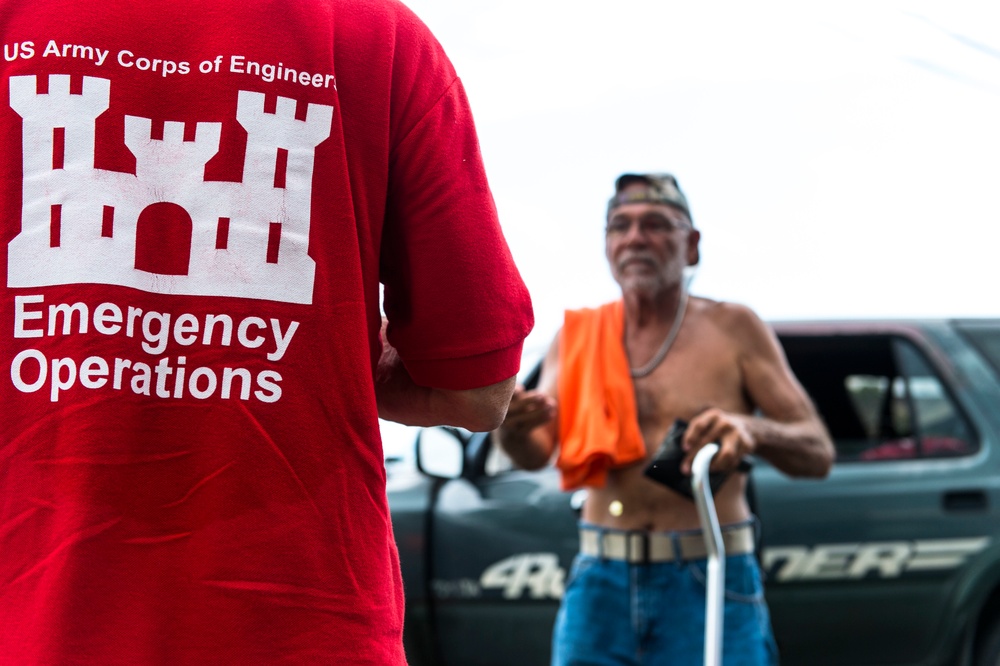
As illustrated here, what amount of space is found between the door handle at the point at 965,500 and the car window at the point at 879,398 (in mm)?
243

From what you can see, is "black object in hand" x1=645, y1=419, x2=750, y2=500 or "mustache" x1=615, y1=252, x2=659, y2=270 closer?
"black object in hand" x1=645, y1=419, x2=750, y2=500

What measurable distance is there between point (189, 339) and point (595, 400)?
2.35 m

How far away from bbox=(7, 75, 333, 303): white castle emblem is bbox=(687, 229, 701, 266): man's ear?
8.56 feet

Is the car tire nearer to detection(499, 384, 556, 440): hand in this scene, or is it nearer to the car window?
the car window

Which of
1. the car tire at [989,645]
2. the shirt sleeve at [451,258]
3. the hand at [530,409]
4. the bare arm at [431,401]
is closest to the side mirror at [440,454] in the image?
the hand at [530,409]

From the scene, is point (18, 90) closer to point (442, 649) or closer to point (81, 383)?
point (81, 383)

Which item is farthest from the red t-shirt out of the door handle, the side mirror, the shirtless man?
the door handle

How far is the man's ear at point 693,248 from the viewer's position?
368 centimetres

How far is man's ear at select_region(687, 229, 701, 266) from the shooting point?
368 cm

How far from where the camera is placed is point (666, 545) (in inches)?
128

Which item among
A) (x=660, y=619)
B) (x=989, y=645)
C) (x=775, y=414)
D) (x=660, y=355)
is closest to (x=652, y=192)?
(x=660, y=355)

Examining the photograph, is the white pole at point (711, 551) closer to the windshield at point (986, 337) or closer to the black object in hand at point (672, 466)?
the black object in hand at point (672, 466)

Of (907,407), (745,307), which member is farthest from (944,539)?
(745,307)

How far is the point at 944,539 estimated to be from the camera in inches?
193
